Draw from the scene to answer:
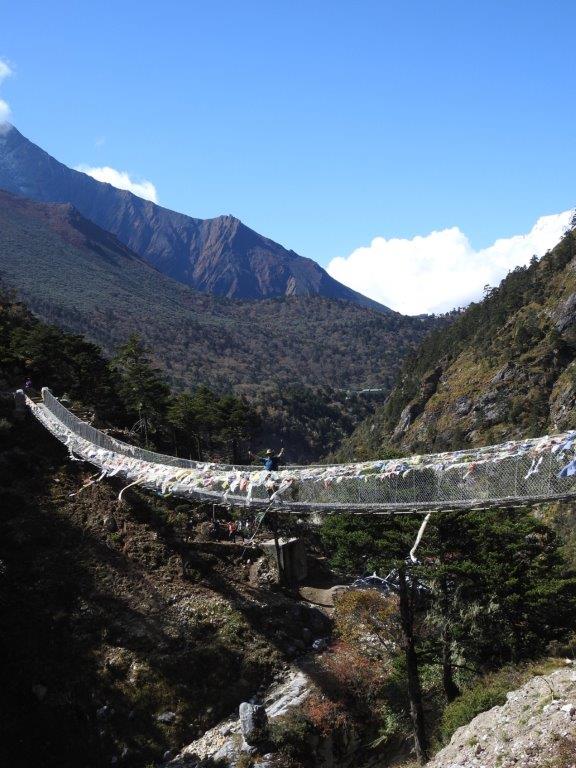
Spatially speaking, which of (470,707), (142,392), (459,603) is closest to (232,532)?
(459,603)

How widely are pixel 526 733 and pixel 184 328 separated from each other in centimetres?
14934

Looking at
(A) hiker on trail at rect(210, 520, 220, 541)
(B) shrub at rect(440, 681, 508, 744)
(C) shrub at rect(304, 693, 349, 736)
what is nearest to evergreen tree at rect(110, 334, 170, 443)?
(A) hiker on trail at rect(210, 520, 220, 541)

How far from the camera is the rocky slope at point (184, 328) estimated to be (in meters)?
127

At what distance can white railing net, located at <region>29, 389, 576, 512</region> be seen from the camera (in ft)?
25.2

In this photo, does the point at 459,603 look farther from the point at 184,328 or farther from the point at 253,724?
the point at 184,328

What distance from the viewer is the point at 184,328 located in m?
154

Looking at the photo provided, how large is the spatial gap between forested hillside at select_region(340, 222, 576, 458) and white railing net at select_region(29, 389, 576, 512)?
1532 inches

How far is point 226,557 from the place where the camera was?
2050 centimetres

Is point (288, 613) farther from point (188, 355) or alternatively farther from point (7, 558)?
point (188, 355)

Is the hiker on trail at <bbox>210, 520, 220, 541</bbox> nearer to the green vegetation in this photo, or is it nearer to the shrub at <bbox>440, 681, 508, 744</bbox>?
the green vegetation

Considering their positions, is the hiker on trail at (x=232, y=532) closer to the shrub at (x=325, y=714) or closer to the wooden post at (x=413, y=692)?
the shrub at (x=325, y=714)

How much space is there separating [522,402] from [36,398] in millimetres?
49939

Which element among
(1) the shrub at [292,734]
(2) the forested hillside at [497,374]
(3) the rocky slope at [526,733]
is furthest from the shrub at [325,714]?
(2) the forested hillside at [497,374]

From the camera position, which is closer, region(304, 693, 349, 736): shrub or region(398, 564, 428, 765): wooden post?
region(398, 564, 428, 765): wooden post
